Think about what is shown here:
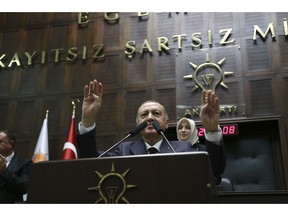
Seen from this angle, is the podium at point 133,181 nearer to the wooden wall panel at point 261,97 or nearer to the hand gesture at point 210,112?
the hand gesture at point 210,112

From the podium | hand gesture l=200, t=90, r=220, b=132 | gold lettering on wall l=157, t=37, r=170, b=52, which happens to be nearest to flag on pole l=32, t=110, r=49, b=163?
gold lettering on wall l=157, t=37, r=170, b=52

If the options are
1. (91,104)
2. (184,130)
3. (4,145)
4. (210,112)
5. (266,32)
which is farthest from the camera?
(266,32)

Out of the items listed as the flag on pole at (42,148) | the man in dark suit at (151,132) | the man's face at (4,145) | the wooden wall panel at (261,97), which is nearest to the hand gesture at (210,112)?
the man in dark suit at (151,132)

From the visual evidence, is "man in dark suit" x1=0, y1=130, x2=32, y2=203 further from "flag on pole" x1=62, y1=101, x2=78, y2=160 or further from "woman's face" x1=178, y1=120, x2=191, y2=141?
"flag on pole" x1=62, y1=101, x2=78, y2=160

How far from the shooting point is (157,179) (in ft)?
4.68

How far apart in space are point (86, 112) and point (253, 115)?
3.61 m

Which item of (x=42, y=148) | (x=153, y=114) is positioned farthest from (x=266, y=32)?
(x=153, y=114)

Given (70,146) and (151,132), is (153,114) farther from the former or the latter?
(70,146)

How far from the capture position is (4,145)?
11.8 ft

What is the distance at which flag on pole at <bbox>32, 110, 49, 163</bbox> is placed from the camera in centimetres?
530

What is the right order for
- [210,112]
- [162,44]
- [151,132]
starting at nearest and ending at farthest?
1. [210,112]
2. [151,132]
3. [162,44]

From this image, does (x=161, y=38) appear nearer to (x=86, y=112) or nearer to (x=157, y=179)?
(x=86, y=112)

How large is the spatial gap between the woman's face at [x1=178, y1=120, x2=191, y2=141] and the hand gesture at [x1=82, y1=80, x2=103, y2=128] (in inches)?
68.7

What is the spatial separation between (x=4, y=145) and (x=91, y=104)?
1799 millimetres
